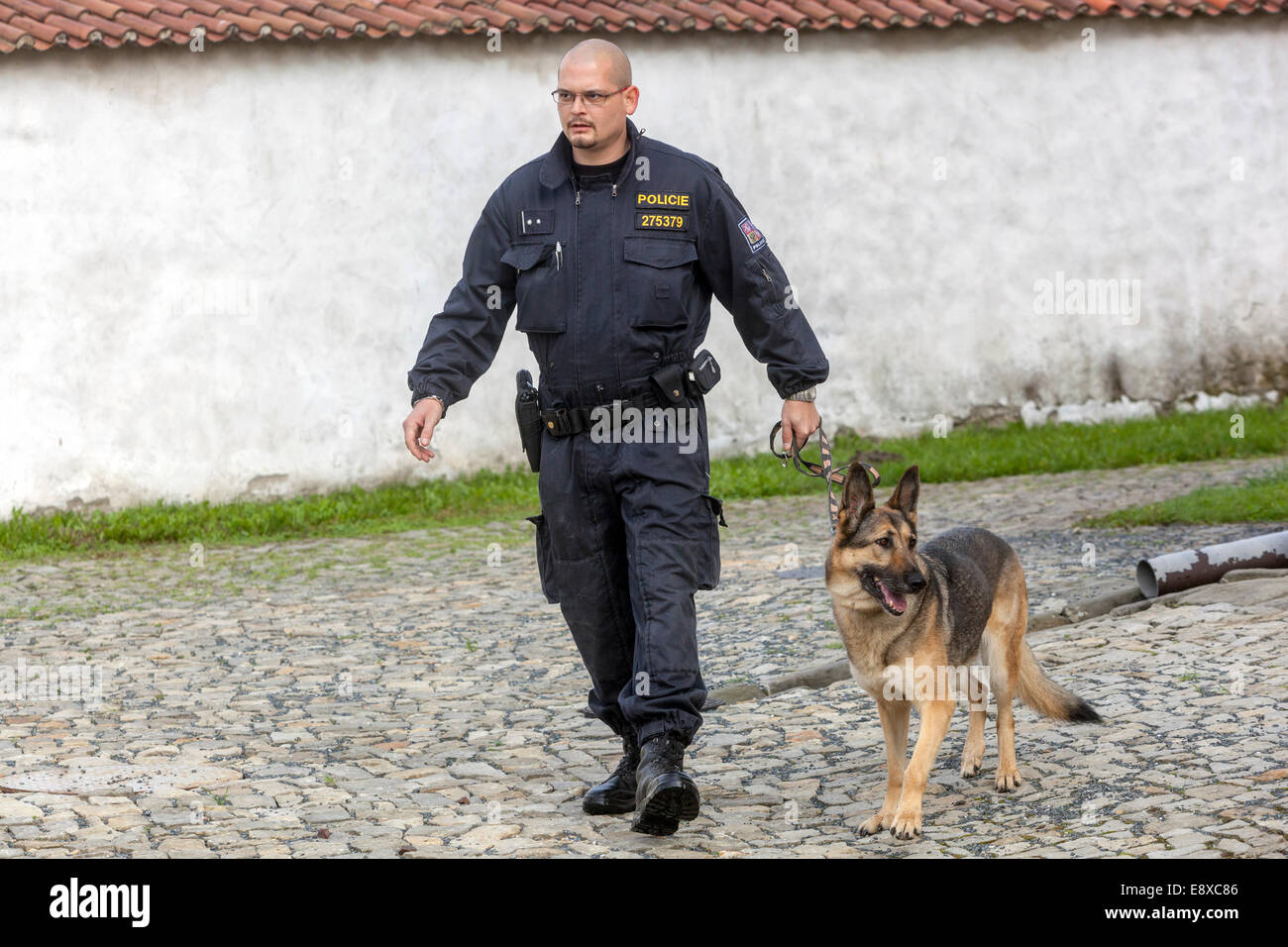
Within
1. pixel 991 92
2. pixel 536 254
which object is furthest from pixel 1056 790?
pixel 991 92

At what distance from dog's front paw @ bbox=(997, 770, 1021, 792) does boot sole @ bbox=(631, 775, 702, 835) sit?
→ 1075 millimetres

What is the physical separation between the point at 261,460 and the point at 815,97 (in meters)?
5.79

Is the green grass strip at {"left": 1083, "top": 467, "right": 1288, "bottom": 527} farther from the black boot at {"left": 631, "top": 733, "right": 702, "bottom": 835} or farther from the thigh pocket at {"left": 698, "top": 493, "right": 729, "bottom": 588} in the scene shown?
the black boot at {"left": 631, "top": 733, "right": 702, "bottom": 835}

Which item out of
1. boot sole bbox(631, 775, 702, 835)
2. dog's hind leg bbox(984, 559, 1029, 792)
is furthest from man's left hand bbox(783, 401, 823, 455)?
boot sole bbox(631, 775, 702, 835)

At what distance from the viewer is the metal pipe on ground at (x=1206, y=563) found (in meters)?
7.81

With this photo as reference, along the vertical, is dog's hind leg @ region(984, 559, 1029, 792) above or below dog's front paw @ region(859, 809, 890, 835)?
above

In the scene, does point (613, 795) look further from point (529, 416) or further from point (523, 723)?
point (523, 723)

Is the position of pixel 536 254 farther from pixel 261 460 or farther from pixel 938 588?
pixel 261 460

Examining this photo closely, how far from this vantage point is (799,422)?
16.4 feet

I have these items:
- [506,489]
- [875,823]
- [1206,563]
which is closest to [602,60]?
[875,823]

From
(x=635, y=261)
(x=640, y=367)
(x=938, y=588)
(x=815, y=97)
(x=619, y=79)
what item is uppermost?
(x=815, y=97)

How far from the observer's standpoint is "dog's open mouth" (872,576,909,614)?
4770 millimetres

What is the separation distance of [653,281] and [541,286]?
364mm

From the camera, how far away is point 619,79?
4984mm
